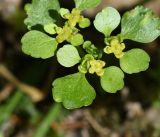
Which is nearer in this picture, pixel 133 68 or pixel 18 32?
pixel 133 68

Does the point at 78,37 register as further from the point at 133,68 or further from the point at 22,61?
the point at 22,61

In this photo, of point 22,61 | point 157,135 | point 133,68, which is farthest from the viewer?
point 22,61

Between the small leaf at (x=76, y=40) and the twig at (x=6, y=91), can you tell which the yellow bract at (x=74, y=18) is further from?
the twig at (x=6, y=91)

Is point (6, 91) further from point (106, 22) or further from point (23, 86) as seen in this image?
point (106, 22)

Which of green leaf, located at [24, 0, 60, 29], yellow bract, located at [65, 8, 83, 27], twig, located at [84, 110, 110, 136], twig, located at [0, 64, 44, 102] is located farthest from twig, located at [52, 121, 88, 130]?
yellow bract, located at [65, 8, 83, 27]

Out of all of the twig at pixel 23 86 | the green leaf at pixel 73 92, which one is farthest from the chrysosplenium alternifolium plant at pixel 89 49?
the twig at pixel 23 86

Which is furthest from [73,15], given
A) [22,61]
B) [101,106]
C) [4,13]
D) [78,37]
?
[4,13]

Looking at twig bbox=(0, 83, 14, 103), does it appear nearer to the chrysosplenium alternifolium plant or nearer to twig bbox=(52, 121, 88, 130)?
twig bbox=(52, 121, 88, 130)
